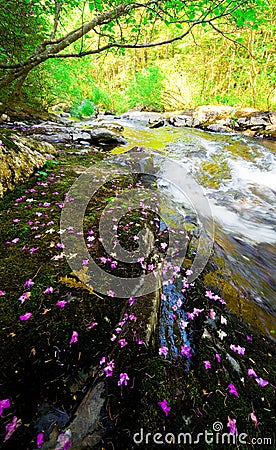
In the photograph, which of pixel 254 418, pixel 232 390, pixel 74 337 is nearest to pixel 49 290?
pixel 74 337

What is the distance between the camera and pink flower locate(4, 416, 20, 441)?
0.94 m

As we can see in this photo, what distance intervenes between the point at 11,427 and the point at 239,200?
204 inches

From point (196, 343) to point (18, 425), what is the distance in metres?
1.17

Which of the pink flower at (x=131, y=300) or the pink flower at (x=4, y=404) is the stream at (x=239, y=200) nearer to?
the pink flower at (x=131, y=300)

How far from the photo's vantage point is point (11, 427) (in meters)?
0.97

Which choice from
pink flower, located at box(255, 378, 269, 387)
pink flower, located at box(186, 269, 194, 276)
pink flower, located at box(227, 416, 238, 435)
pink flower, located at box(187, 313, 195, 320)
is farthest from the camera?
pink flower, located at box(186, 269, 194, 276)

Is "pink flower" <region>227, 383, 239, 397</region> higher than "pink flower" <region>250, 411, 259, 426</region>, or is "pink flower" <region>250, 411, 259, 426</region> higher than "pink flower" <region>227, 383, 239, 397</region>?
"pink flower" <region>227, 383, 239, 397</region>

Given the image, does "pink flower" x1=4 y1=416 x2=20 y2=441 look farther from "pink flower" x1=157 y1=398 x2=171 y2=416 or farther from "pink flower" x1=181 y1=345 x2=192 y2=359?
"pink flower" x1=181 y1=345 x2=192 y2=359

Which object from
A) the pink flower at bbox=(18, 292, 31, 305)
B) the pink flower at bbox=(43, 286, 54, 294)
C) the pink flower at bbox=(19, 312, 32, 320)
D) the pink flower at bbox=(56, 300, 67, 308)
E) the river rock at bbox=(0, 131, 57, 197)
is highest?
the river rock at bbox=(0, 131, 57, 197)

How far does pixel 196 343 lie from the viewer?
64.5 inches

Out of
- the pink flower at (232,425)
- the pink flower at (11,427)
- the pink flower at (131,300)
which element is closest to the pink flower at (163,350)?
the pink flower at (131,300)

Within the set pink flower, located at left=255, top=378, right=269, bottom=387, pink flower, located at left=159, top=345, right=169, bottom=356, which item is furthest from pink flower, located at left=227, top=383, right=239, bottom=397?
pink flower, located at left=159, top=345, right=169, bottom=356

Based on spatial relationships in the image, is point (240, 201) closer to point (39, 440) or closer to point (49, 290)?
point (49, 290)

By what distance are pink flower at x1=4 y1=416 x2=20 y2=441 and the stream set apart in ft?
5.94
